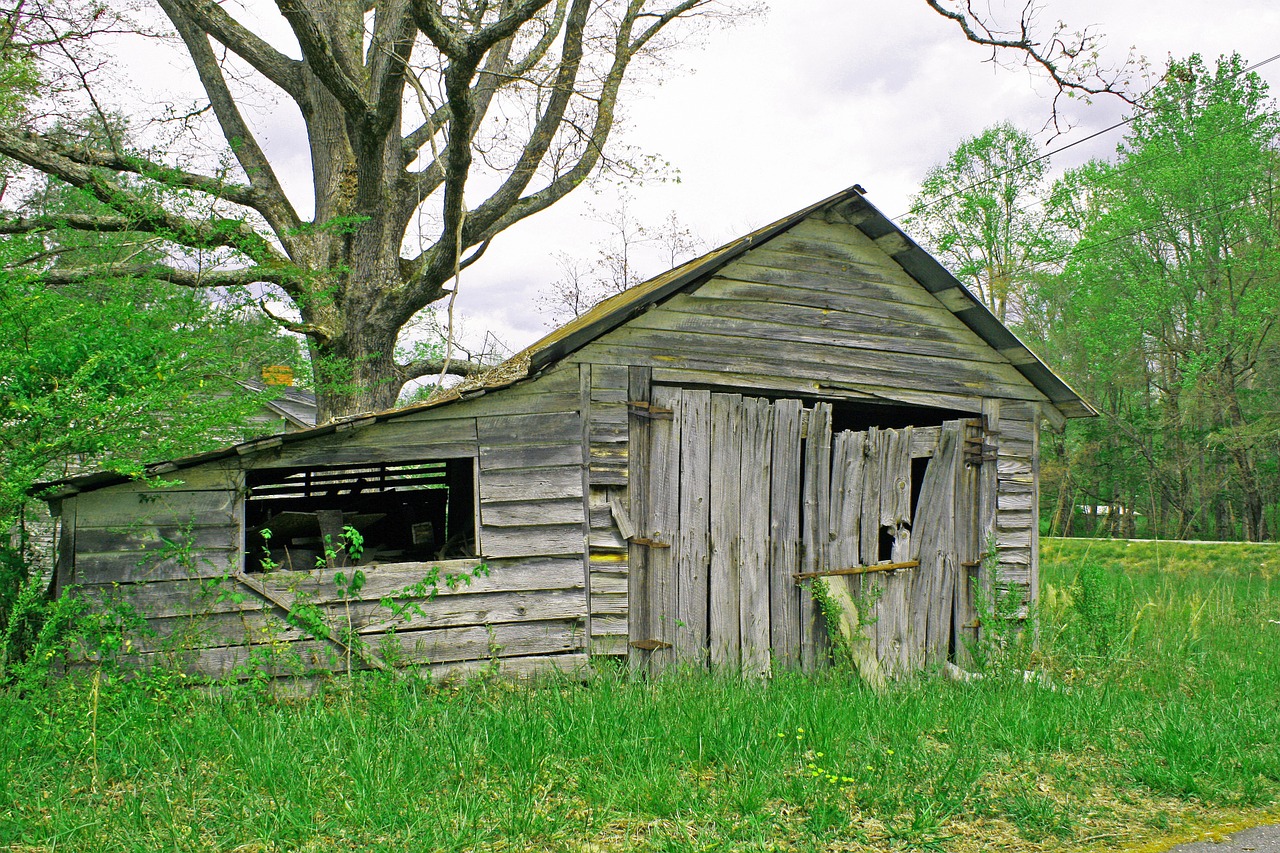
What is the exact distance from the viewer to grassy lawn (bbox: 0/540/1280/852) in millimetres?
3889

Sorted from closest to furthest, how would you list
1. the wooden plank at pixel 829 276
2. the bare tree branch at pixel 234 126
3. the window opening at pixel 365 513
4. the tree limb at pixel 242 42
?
the wooden plank at pixel 829 276 → the window opening at pixel 365 513 → the tree limb at pixel 242 42 → the bare tree branch at pixel 234 126

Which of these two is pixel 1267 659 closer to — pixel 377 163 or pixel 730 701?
pixel 730 701

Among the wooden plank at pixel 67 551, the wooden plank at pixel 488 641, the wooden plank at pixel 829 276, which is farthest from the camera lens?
the wooden plank at pixel 829 276

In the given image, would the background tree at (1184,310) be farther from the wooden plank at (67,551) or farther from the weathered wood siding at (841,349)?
the wooden plank at (67,551)

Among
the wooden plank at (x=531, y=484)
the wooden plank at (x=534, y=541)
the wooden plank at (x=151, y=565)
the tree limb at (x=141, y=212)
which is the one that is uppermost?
the tree limb at (x=141, y=212)

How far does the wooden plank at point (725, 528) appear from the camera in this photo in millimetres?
7160

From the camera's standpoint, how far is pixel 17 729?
4832 millimetres

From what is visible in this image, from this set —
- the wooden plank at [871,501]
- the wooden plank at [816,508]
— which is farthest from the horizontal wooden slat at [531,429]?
the wooden plank at [871,501]

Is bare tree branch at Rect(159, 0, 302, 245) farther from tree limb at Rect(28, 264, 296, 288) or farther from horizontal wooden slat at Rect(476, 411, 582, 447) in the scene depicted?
horizontal wooden slat at Rect(476, 411, 582, 447)

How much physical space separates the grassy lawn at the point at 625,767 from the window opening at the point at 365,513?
5.05 ft

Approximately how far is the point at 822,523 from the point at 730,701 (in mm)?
2505

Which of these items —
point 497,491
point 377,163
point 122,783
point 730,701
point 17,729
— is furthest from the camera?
point 377,163

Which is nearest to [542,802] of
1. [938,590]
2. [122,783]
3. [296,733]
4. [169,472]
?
[296,733]

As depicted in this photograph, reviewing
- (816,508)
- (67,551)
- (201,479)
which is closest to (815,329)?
(816,508)
